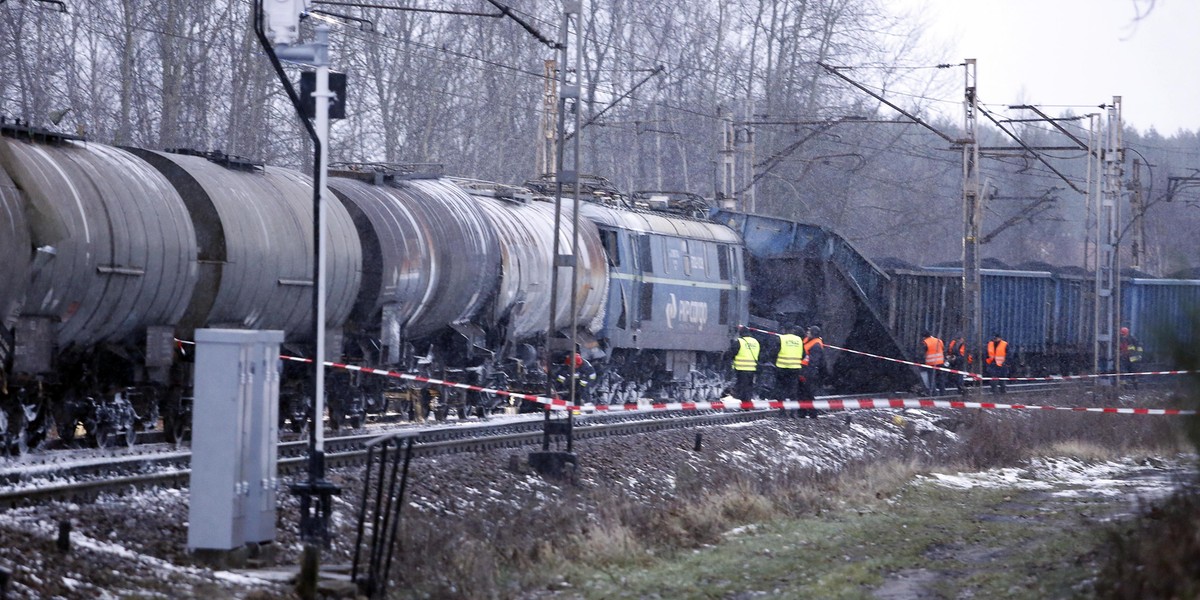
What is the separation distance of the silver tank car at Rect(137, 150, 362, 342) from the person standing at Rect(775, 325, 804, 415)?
26.2 ft

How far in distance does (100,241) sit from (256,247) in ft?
7.42

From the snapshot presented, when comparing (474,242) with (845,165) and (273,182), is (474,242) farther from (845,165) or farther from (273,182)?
(845,165)

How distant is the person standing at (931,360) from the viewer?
94.2 ft

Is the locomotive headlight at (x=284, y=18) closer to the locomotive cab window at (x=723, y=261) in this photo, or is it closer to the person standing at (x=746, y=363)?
the person standing at (x=746, y=363)

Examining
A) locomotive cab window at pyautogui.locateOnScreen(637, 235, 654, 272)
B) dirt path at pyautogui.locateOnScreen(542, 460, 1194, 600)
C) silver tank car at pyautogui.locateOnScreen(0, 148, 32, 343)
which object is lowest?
dirt path at pyautogui.locateOnScreen(542, 460, 1194, 600)

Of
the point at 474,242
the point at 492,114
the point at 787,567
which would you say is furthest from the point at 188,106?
the point at 787,567

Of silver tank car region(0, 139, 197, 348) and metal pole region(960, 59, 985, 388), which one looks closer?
silver tank car region(0, 139, 197, 348)

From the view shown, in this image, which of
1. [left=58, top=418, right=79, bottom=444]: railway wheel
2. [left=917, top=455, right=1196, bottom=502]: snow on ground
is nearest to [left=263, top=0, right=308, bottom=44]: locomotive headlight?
[left=58, top=418, right=79, bottom=444]: railway wheel

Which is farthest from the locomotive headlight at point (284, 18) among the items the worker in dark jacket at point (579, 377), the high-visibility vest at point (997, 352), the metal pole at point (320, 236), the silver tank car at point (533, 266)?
the high-visibility vest at point (997, 352)

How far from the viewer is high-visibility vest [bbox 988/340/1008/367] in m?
33.5

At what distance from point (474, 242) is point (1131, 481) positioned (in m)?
8.99

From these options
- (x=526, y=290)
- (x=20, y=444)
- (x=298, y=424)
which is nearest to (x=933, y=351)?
(x=526, y=290)

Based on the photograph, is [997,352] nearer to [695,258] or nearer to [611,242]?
[695,258]

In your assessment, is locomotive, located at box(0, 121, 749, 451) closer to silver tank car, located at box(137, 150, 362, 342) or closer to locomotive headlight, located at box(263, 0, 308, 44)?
silver tank car, located at box(137, 150, 362, 342)
